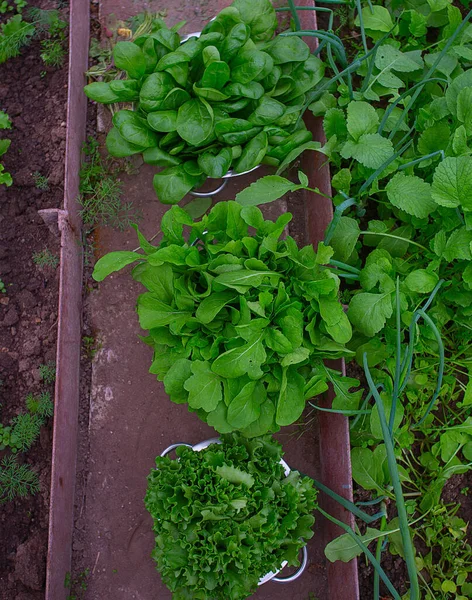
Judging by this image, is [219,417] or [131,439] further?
[131,439]

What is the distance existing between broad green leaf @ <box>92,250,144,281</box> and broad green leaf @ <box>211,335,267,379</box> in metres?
0.47

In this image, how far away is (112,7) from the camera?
252 centimetres

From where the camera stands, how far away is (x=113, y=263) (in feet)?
6.04

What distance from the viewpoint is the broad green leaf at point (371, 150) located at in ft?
6.19

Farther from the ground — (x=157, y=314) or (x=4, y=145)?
(x=4, y=145)

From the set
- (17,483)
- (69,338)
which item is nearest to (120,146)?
(69,338)

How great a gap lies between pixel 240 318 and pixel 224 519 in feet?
2.08

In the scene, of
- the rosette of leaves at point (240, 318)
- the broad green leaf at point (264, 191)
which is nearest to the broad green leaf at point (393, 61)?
the broad green leaf at point (264, 191)

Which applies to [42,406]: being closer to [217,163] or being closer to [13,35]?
[217,163]

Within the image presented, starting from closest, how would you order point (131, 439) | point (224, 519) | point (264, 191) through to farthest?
point (224, 519)
point (264, 191)
point (131, 439)

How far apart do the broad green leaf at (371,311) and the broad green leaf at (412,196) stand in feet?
1.06

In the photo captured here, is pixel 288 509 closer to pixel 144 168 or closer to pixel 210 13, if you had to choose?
pixel 144 168

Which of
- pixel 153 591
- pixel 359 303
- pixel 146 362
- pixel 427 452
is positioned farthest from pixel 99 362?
pixel 427 452

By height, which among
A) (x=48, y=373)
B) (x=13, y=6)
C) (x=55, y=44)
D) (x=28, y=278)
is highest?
(x=13, y=6)
